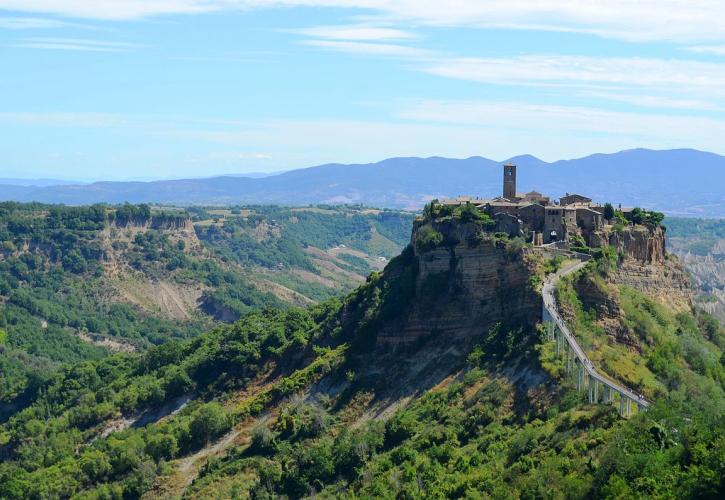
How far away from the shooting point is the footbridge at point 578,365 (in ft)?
154

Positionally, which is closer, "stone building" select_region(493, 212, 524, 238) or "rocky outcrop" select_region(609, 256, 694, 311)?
"rocky outcrop" select_region(609, 256, 694, 311)

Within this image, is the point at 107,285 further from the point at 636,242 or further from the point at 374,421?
the point at 636,242

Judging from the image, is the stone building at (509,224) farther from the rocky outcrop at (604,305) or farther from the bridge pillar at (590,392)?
the bridge pillar at (590,392)

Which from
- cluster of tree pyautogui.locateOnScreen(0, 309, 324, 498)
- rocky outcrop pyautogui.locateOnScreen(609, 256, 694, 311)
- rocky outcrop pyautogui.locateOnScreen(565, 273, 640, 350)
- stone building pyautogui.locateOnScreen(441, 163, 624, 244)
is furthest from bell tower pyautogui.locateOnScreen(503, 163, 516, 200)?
cluster of tree pyautogui.locateOnScreen(0, 309, 324, 498)

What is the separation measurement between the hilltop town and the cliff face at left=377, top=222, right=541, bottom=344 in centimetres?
215

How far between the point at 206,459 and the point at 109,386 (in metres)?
20.7

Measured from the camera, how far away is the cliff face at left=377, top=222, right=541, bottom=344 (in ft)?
198

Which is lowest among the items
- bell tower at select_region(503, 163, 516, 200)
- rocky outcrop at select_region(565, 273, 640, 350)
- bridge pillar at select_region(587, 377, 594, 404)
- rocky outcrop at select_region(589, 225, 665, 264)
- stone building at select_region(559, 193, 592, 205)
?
bridge pillar at select_region(587, 377, 594, 404)

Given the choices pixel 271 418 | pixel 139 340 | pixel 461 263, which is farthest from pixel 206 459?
pixel 139 340

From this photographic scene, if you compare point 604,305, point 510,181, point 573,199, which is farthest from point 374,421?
point 573,199

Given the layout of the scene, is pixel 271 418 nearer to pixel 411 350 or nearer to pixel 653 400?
pixel 411 350

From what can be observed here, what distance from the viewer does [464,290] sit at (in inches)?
2506

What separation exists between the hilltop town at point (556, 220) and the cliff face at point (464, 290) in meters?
2.15

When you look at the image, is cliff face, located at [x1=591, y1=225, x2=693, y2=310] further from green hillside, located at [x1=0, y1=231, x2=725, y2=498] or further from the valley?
green hillside, located at [x1=0, y1=231, x2=725, y2=498]
